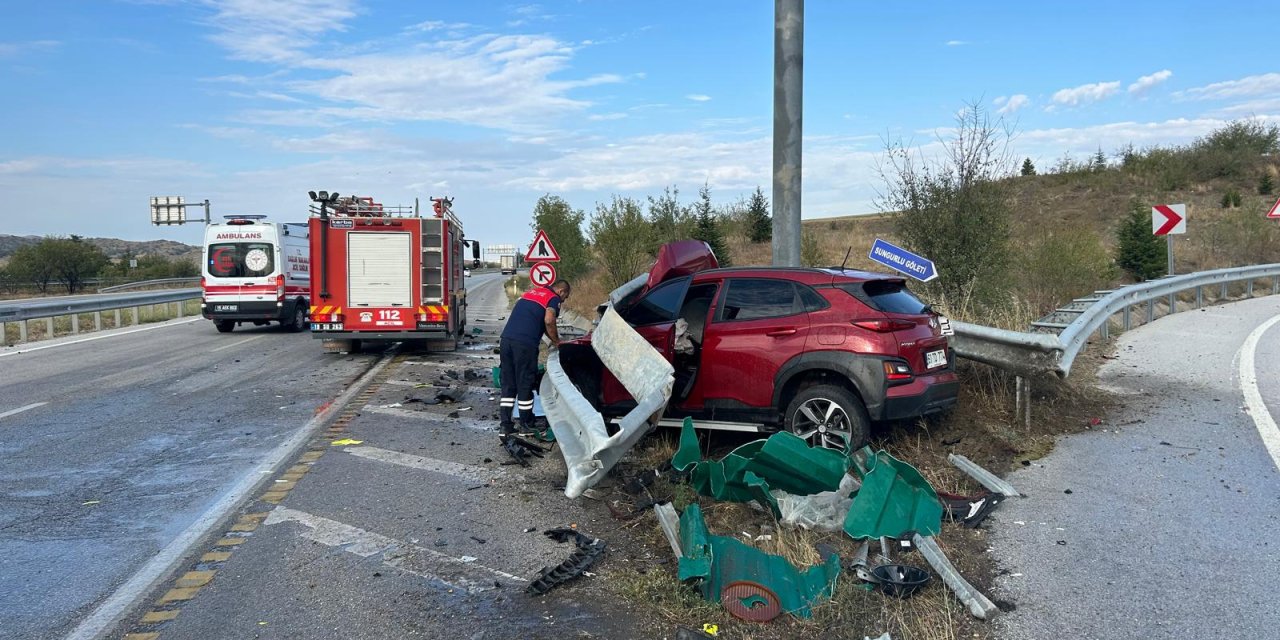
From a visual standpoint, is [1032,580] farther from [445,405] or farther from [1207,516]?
[445,405]

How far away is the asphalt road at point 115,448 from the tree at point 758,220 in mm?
24090

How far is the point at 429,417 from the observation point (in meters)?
9.55

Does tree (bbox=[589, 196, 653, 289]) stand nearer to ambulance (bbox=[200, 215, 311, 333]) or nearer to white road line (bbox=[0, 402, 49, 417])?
ambulance (bbox=[200, 215, 311, 333])

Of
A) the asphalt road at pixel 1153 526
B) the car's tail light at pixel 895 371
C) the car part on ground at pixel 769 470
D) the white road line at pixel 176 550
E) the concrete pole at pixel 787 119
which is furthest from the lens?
the concrete pole at pixel 787 119

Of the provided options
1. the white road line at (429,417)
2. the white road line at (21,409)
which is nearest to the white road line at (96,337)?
the white road line at (21,409)

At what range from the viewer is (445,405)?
10359mm

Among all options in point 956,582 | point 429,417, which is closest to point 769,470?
point 956,582

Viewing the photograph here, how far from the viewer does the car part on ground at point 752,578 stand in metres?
4.03

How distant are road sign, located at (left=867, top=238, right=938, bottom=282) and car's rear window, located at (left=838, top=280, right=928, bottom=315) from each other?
1.30 meters

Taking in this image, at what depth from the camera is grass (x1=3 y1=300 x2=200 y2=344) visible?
20.7 metres

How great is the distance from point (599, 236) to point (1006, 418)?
746 inches

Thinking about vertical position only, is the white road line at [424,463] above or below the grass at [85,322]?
below

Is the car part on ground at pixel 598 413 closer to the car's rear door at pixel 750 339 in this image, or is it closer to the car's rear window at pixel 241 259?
the car's rear door at pixel 750 339

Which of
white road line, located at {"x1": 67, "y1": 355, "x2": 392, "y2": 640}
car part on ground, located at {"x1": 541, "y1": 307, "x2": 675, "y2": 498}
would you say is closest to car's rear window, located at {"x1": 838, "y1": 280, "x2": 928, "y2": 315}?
car part on ground, located at {"x1": 541, "y1": 307, "x2": 675, "y2": 498}
